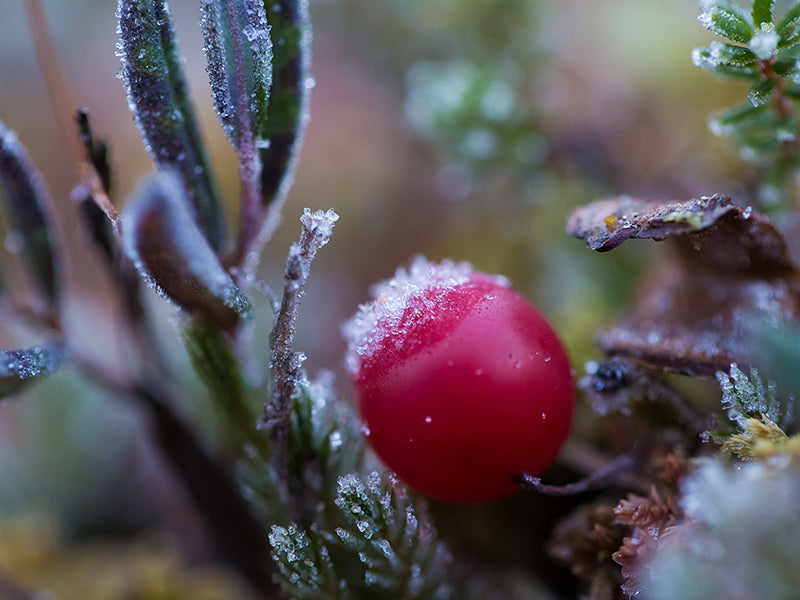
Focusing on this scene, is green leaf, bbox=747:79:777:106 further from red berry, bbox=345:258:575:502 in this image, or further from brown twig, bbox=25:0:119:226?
brown twig, bbox=25:0:119:226

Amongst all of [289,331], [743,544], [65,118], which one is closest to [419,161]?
[65,118]

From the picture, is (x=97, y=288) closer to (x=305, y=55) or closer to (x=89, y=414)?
(x=89, y=414)

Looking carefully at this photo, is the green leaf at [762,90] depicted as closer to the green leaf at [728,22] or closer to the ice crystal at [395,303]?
the green leaf at [728,22]

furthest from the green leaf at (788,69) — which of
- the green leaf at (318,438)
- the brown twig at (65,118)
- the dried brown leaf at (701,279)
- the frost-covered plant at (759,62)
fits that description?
the brown twig at (65,118)

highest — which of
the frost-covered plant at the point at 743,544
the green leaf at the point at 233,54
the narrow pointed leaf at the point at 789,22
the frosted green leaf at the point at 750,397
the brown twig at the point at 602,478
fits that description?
the green leaf at the point at 233,54

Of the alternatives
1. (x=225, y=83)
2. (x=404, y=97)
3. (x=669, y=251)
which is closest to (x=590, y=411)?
(x=669, y=251)

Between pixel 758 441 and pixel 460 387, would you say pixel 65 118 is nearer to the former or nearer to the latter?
pixel 460 387
